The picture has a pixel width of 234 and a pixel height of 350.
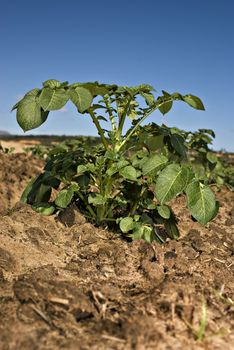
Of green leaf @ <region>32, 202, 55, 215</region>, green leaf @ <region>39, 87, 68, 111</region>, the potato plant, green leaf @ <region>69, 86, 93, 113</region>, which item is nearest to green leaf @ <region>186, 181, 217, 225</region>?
the potato plant

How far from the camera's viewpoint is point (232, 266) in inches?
106

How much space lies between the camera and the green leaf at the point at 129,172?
255 centimetres

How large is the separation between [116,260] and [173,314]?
2.84 ft

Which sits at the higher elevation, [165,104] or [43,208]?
[165,104]

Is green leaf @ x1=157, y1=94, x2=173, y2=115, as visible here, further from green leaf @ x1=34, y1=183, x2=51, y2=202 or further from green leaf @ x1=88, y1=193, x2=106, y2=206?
green leaf @ x1=34, y1=183, x2=51, y2=202

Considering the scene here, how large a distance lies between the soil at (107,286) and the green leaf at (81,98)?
79cm

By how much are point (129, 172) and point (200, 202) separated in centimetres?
43

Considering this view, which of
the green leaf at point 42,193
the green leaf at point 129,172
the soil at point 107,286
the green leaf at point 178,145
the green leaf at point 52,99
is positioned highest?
the green leaf at point 52,99

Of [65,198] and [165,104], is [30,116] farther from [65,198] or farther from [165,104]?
[165,104]

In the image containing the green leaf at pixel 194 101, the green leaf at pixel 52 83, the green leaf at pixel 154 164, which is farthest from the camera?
the green leaf at pixel 194 101

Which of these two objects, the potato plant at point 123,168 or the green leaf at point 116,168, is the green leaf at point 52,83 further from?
the green leaf at point 116,168

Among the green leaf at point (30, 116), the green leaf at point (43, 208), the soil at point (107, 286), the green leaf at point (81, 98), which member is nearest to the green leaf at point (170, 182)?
the soil at point (107, 286)

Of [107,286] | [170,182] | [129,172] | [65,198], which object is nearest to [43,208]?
[65,198]

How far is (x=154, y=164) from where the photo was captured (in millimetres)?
2508
